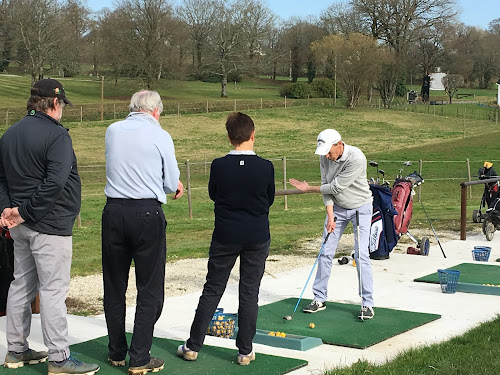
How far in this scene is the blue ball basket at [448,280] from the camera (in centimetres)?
940

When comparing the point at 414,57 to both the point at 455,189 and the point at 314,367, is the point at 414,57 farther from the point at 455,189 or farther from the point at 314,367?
the point at 314,367

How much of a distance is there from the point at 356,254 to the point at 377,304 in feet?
3.20

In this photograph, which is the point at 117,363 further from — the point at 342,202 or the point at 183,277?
the point at 183,277

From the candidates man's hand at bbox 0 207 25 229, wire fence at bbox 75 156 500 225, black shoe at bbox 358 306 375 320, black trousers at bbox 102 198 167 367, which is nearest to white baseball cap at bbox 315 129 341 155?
black shoe at bbox 358 306 375 320

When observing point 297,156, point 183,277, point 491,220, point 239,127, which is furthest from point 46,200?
point 297,156

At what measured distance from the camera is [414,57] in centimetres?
8862

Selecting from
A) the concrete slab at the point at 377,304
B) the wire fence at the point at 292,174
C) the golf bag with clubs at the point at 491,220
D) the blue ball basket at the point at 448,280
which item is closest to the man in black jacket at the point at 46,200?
the concrete slab at the point at 377,304

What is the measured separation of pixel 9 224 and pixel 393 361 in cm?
297

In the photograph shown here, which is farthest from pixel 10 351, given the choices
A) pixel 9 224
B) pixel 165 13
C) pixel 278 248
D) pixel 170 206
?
pixel 165 13

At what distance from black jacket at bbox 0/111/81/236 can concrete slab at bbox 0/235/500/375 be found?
1389 millimetres

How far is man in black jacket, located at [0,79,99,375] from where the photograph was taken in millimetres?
5547

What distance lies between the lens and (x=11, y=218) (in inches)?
221

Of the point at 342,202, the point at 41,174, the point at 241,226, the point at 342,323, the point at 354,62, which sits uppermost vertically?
the point at 354,62

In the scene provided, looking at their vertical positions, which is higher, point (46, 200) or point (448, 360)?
point (46, 200)
